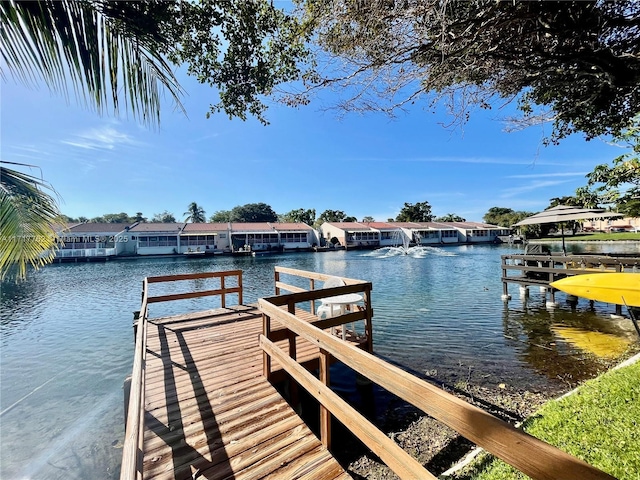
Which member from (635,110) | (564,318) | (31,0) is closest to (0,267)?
(31,0)

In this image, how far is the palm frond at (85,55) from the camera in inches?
51.3

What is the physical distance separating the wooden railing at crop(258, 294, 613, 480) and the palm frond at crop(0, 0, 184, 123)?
2.08 meters

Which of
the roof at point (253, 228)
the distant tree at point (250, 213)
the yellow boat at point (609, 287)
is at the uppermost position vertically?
the distant tree at point (250, 213)

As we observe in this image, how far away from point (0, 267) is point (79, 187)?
5.51 feet

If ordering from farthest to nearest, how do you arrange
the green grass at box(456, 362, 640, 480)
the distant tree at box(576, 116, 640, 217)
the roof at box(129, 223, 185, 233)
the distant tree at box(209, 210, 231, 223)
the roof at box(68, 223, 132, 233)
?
the distant tree at box(209, 210, 231, 223) → the roof at box(129, 223, 185, 233) → the roof at box(68, 223, 132, 233) → the distant tree at box(576, 116, 640, 217) → the green grass at box(456, 362, 640, 480)

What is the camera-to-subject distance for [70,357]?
7.55 m

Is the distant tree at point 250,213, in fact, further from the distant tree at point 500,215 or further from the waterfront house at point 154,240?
→ the distant tree at point 500,215

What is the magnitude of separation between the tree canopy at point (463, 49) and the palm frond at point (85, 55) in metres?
2.92

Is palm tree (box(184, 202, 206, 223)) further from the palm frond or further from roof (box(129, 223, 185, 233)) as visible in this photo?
the palm frond

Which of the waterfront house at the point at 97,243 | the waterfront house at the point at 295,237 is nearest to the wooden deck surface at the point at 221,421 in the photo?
the waterfront house at the point at 97,243

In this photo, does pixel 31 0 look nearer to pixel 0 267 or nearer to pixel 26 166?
pixel 26 166

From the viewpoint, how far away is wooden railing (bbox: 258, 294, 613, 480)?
34.4 inches

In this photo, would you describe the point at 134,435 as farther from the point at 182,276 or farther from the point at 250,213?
the point at 250,213

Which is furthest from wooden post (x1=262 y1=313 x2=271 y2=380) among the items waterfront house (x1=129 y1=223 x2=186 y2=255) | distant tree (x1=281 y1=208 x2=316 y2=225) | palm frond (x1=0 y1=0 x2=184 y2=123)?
distant tree (x1=281 y1=208 x2=316 y2=225)
